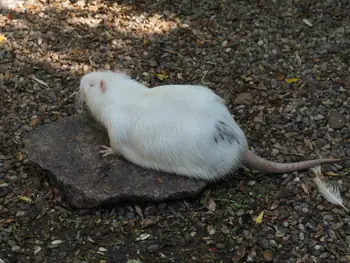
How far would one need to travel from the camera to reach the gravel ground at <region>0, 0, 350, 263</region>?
13.4 feet

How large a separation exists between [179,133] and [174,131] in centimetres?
4

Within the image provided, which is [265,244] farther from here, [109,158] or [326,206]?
[109,158]

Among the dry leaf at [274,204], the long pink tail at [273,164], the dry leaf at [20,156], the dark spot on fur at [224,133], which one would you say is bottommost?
the dry leaf at [20,156]

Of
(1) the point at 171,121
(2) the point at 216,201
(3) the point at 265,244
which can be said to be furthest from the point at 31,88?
(3) the point at 265,244

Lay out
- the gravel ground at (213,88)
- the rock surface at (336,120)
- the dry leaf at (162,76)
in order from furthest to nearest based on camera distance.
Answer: the dry leaf at (162,76), the rock surface at (336,120), the gravel ground at (213,88)

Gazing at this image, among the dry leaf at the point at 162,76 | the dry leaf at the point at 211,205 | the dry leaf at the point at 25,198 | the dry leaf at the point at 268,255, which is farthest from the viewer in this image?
the dry leaf at the point at 162,76

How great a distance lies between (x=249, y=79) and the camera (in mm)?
5602

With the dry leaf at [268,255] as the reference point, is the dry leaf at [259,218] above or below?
above

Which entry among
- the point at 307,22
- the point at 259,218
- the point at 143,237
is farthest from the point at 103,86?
the point at 307,22

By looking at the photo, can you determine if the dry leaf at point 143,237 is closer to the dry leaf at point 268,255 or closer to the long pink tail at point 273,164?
the dry leaf at point 268,255

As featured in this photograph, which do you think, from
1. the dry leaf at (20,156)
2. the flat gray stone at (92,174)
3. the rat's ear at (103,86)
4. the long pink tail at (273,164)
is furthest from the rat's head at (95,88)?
the long pink tail at (273,164)

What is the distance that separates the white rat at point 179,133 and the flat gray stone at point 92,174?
0.27 feet

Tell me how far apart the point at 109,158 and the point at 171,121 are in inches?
27.1

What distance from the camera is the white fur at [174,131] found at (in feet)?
13.7
